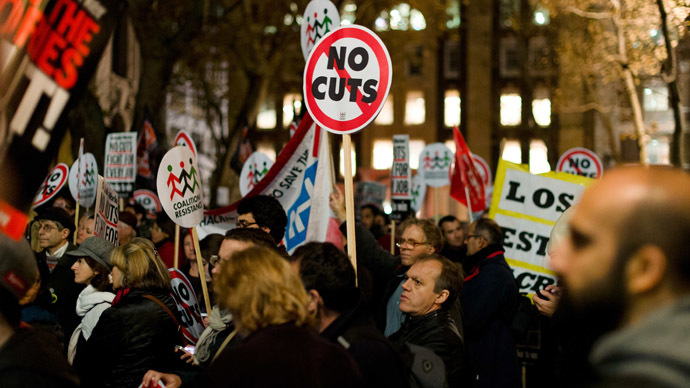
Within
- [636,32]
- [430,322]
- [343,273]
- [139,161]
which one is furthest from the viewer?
[636,32]

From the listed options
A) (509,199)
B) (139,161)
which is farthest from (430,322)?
(139,161)

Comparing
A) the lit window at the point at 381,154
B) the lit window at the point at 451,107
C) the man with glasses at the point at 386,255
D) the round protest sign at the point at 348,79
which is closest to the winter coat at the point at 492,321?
the man with glasses at the point at 386,255

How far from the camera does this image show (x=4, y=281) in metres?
2.77

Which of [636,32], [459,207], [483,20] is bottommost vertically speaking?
[459,207]

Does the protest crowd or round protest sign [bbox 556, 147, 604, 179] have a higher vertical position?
round protest sign [bbox 556, 147, 604, 179]

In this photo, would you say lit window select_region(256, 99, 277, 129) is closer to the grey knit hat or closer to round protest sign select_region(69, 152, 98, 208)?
round protest sign select_region(69, 152, 98, 208)

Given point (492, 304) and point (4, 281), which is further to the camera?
point (492, 304)

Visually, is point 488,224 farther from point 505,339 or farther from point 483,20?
point 483,20

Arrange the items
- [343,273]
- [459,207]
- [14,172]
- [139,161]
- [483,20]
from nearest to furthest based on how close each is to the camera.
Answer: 1. [14,172]
2. [343,273]
3. [139,161]
4. [459,207]
5. [483,20]

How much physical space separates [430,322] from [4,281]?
2.68 m

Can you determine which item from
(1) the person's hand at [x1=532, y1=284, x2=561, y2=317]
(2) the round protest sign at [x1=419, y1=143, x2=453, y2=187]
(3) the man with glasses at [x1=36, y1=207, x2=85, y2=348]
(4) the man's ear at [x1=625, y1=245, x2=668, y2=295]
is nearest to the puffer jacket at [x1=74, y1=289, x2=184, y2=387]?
(3) the man with glasses at [x1=36, y1=207, x2=85, y2=348]

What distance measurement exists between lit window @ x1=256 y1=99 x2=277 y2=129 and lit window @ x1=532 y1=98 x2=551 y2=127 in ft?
61.7

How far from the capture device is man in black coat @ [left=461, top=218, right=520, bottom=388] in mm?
6270

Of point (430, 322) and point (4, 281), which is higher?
point (4, 281)
